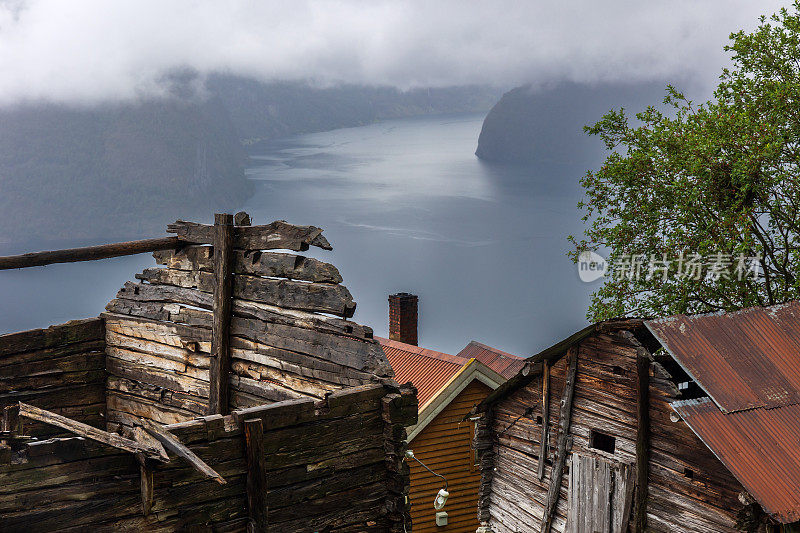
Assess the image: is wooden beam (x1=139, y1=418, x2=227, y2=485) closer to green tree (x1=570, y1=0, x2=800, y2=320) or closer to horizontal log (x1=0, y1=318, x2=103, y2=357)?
horizontal log (x1=0, y1=318, x2=103, y2=357)

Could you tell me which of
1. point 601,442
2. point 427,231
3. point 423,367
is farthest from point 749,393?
point 427,231

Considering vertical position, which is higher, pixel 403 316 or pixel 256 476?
pixel 256 476

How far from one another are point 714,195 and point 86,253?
18.4m

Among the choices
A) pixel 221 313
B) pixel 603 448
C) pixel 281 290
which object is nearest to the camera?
pixel 281 290

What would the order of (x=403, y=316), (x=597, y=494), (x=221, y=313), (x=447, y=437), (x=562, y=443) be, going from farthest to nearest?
(x=403, y=316) → (x=447, y=437) → (x=562, y=443) → (x=597, y=494) → (x=221, y=313)

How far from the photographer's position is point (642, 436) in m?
14.7

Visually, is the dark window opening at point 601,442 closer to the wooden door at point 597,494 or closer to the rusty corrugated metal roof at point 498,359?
the wooden door at point 597,494

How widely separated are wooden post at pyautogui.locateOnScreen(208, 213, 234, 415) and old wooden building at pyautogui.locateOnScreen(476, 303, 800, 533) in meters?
7.98

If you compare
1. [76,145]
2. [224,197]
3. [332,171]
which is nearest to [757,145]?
[224,197]

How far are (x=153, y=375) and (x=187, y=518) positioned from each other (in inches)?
149

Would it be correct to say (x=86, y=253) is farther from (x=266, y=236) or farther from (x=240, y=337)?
(x=266, y=236)

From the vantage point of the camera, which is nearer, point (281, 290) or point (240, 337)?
point (281, 290)

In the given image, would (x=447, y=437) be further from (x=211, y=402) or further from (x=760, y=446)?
(x=211, y=402)

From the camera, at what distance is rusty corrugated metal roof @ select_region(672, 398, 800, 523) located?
1210 cm
